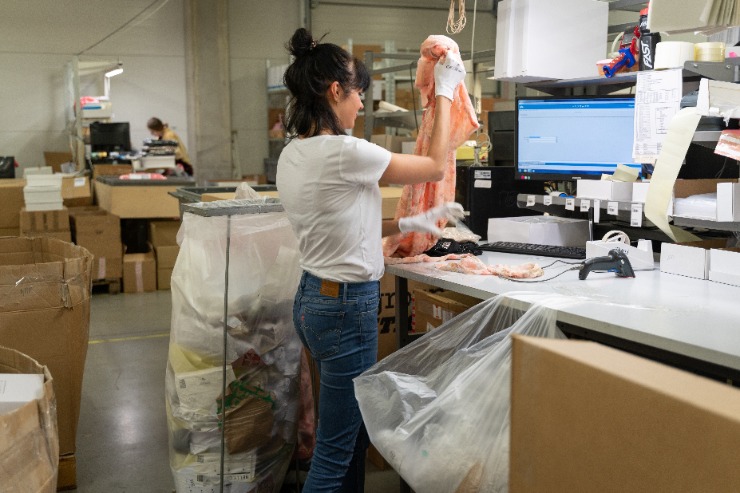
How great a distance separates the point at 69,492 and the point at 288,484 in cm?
80

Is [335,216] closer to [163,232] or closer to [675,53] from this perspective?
[675,53]

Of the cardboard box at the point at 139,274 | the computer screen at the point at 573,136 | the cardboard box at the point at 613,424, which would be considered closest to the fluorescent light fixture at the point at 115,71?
the cardboard box at the point at 139,274

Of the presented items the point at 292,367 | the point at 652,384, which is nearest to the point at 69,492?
the point at 292,367

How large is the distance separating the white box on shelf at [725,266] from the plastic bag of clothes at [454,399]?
0.54m

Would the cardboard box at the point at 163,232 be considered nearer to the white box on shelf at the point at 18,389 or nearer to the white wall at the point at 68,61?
the white wall at the point at 68,61

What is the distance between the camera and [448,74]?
7.22 ft

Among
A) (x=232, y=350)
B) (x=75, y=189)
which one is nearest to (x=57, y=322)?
(x=232, y=350)

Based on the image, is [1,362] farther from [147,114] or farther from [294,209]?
[147,114]

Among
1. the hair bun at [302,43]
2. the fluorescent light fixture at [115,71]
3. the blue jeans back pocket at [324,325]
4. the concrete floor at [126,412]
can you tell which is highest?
the fluorescent light fixture at [115,71]

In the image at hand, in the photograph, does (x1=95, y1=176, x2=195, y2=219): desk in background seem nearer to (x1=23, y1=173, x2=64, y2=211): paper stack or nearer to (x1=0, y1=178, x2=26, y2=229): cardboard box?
(x1=23, y1=173, x2=64, y2=211): paper stack

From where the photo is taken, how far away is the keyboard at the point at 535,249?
2.51 meters

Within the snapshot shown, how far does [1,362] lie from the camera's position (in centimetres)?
188

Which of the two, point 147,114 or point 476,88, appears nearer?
point 476,88

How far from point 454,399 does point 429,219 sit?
74 cm
